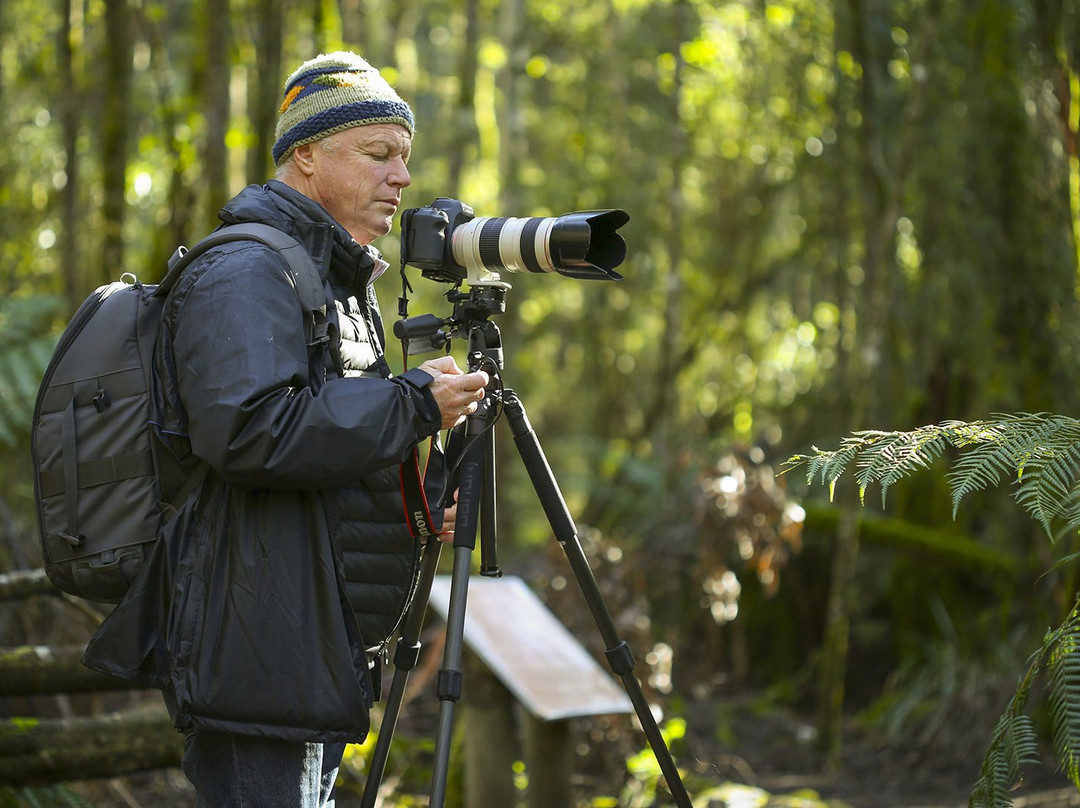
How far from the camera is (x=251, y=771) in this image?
6.73ft

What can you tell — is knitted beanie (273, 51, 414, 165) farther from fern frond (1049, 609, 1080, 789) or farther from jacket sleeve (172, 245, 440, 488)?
fern frond (1049, 609, 1080, 789)

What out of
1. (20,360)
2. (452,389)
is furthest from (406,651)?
(20,360)

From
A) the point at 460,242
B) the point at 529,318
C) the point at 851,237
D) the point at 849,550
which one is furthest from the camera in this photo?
the point at 529,318

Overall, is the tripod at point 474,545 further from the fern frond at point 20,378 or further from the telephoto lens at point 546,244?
the fern frond at point 20,378

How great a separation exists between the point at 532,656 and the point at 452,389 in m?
1.92

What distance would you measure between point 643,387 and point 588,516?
5553mm

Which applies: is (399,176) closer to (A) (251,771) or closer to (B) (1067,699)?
(A) (251,771)

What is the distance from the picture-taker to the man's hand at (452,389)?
7.04 ft

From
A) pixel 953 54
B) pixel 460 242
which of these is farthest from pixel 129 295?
pixel 953 54

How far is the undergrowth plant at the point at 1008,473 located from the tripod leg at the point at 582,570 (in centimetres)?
65

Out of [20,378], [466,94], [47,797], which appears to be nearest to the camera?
[47,797]

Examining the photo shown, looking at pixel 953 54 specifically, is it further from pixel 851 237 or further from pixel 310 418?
pixel 310 418

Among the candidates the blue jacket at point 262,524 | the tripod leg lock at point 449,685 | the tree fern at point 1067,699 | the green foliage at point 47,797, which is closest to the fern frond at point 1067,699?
the tree fern at point 1067,699

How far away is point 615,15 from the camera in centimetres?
1138
